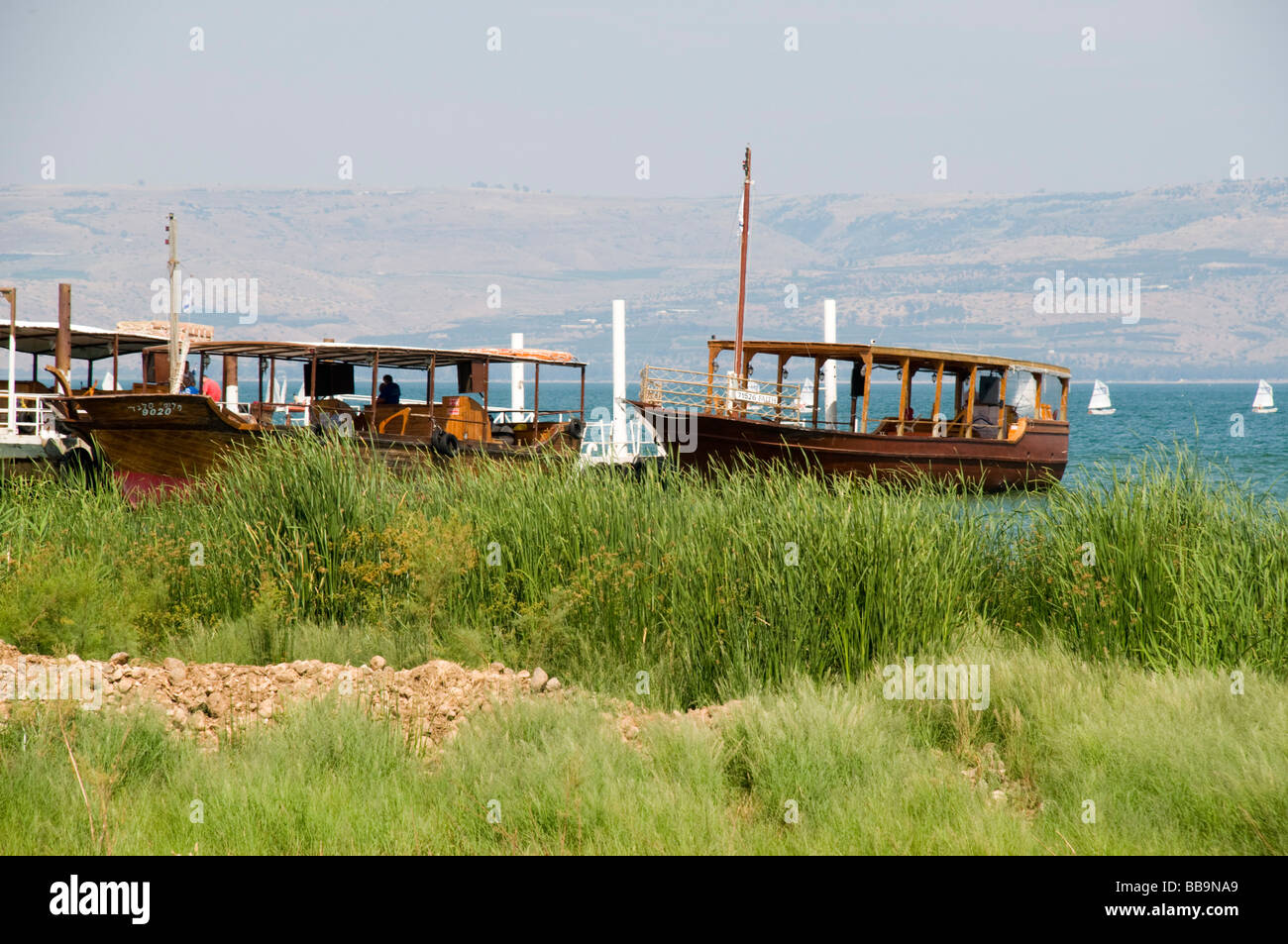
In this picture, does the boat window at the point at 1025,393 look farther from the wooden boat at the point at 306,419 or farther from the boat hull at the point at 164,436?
the boat hull at the point at 164,436

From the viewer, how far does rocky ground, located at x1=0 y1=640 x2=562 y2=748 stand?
22.6 feet

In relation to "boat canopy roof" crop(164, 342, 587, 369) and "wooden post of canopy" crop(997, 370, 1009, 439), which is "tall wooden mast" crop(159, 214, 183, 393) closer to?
"boat canopy roof" crop(164, 342, 587, 369)

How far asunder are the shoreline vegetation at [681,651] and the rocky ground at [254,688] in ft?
1.20

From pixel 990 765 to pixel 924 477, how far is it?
420 cm

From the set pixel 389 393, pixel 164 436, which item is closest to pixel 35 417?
pixel 164 436

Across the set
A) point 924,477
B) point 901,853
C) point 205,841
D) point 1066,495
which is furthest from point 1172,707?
point 205,841

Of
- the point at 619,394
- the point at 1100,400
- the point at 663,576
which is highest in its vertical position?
the point at 619,394

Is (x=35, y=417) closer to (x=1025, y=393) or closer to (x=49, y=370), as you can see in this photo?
(x=49, y=370)

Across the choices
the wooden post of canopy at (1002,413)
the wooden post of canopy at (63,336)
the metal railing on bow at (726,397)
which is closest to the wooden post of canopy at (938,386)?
the wooden post of canopy at (1002,413)

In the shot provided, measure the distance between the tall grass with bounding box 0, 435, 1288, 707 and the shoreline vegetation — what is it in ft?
0.10

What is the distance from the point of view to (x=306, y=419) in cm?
1759

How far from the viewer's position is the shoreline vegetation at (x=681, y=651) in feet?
18.0

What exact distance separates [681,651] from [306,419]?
11.0 metres
